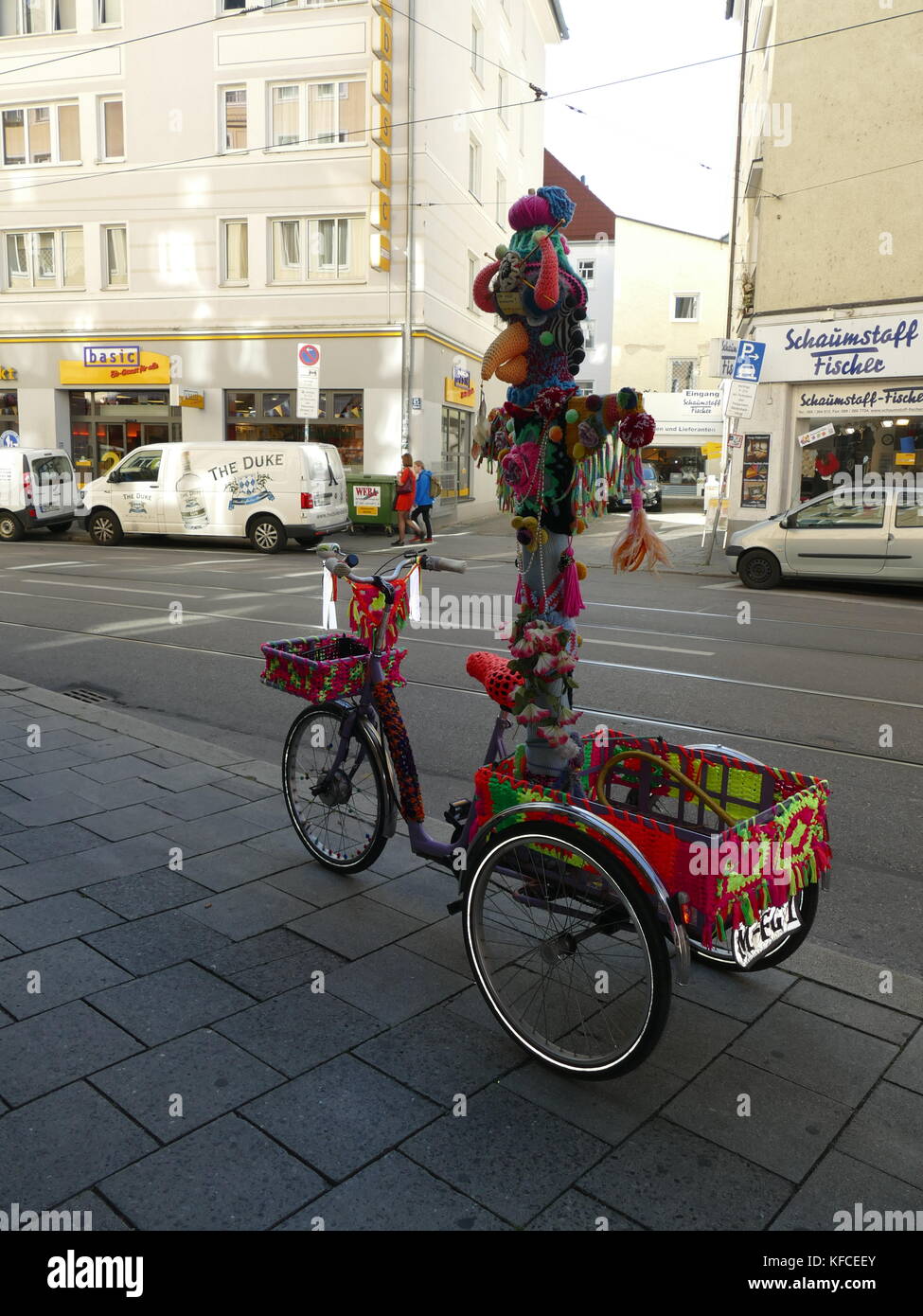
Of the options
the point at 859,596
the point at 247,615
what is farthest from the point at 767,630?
the point at 247,615

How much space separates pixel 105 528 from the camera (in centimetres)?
2039

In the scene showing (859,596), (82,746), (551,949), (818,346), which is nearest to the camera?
(551,949)

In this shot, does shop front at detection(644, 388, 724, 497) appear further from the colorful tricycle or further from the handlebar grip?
the colorful tricycle

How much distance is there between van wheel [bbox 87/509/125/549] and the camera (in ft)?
66.5

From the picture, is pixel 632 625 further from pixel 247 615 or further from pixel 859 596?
pixel 859 596

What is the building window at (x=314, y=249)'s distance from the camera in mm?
23984

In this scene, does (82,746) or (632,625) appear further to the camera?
(632,625)

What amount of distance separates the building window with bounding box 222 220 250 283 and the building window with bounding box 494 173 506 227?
988 centimetres

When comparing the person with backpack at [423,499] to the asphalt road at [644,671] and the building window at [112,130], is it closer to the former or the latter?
the asphalt road at [644,671]

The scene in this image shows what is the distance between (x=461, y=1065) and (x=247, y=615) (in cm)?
874

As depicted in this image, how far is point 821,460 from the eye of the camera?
19.8m

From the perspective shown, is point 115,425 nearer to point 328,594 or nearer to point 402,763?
→ point 328,594

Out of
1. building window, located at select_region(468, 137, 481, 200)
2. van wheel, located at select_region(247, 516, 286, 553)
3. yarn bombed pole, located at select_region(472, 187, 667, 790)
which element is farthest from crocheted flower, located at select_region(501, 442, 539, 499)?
building window, located at select_region(468, 137, 481, 200)

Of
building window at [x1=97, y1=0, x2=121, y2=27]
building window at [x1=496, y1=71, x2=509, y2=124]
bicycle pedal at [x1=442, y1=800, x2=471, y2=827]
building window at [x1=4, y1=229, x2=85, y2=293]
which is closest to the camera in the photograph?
bicycle pedal at [x1=442, y1=800, x2=471, y2=827]
